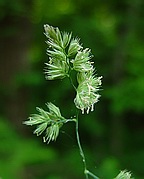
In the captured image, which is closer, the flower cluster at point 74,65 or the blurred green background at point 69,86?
the flower cluster at point 74,65

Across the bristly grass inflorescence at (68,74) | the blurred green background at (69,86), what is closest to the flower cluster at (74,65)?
the bristly grass inflorescence at (68,74)

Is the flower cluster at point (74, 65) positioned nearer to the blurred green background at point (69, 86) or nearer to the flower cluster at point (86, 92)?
the flower cluster at point (86, 92)

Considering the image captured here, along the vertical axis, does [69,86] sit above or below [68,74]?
above

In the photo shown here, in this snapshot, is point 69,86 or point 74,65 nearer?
point 74,65

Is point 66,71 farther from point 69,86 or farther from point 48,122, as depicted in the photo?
point 69,86

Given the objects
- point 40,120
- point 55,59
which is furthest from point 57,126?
point 55,59

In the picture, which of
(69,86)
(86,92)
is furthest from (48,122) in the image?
(69,86)

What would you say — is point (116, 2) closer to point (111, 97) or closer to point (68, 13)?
point (68, 13)
